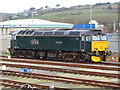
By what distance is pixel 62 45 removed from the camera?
28.4 meters

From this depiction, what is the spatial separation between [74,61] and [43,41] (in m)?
4.61

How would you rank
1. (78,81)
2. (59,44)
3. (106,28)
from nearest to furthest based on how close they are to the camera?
(78,81) → (59,44) → (106,28)

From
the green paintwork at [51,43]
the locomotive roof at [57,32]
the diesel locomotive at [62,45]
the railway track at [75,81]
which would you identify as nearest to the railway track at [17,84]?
the railway track at [75,81]

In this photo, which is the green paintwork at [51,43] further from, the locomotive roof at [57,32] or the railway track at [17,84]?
the railway track at [17,84]

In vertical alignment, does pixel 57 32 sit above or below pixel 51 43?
above

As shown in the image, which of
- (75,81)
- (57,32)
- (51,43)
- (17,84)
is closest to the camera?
(75,81)

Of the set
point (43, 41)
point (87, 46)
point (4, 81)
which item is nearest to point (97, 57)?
point (87, 46)

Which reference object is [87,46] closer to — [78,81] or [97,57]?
[97,57]

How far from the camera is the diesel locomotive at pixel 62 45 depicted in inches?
1029

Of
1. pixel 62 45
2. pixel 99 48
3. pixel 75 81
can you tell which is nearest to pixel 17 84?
pixel 75 81

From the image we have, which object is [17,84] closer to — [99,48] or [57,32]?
[99,48]

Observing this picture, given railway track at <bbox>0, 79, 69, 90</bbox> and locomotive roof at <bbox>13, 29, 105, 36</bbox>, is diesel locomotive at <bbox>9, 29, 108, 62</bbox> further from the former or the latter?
railway track at <bbox>0, 79, 69, 90</bbox>

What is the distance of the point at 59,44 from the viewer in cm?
2861

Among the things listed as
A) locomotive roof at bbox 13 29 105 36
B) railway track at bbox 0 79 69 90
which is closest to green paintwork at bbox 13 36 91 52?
locomotive roof at bbox 13 29 105 36
